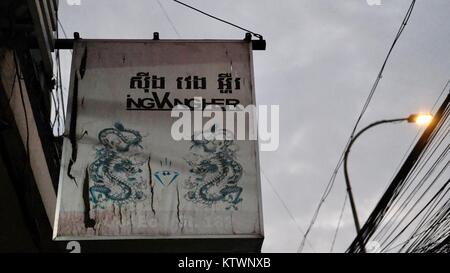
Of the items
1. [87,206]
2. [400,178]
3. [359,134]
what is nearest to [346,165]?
[359,134]

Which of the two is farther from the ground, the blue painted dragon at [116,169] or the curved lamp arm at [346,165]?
the curved lamp arm at [346,165]

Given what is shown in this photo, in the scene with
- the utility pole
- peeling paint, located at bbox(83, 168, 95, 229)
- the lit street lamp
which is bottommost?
peeling paint, located at bbox(83, 168, 95, 229)

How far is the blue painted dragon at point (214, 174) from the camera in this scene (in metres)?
4.96

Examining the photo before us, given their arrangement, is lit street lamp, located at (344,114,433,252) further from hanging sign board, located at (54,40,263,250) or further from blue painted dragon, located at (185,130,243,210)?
blue painted dragon, located at (185,130,243,210)

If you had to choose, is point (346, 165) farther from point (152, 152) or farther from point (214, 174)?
point (152, 152)

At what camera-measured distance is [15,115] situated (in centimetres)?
566

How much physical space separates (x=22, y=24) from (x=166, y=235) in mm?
2663

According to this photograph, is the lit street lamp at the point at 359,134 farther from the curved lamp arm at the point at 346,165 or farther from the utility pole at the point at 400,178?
the utility pole at the point at 400,178

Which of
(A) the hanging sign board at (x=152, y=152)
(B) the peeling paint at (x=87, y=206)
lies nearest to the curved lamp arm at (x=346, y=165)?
(A) the hanging sign board at (x=152, y=152)

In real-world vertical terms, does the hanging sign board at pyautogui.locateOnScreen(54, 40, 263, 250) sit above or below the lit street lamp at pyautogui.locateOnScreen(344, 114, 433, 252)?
below

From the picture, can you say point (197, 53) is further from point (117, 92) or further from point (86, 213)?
point (86, 213)

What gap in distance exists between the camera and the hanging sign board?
15.6 feet

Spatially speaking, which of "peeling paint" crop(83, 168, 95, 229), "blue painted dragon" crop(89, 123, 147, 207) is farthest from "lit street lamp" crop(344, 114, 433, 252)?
"peeling paint" crop(83, 168, 95, 229)
